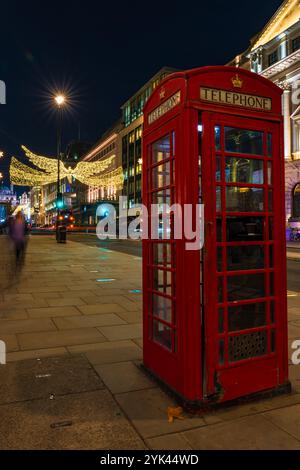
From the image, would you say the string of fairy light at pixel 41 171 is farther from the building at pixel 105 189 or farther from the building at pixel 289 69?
the building at pixel 105 189

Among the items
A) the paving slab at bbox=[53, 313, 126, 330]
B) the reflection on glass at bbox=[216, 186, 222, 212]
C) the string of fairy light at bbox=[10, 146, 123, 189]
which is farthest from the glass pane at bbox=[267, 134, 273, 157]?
the string of fairy light at bbox=[10, 146, 123, 189]

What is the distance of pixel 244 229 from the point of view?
357 cm

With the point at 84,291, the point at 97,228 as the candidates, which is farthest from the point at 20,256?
the point at 97,228

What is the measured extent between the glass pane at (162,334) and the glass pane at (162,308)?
87mm

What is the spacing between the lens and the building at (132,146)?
2923 inches

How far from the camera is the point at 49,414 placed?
10.8ft

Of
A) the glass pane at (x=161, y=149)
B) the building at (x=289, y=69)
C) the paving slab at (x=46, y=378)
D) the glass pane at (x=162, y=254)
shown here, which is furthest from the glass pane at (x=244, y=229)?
the building at (x=289, y=69)

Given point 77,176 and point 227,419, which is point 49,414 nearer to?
point 227,419

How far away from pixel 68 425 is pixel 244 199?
92.3 inches

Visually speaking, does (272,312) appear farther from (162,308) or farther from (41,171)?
(41,171)

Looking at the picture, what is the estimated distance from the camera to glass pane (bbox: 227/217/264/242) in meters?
3.53
